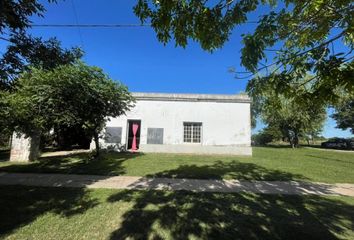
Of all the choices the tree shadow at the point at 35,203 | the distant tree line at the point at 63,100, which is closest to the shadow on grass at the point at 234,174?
the tree shadow at the point at 35,203

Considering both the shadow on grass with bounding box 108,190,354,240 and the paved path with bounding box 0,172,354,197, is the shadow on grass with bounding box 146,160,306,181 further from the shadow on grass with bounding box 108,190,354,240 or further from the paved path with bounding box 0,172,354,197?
the shadow on grass with bounding box 108,190,354,240

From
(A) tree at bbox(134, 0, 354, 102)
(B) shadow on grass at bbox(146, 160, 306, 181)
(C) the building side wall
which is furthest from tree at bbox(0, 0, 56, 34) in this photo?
(C) the building side wall

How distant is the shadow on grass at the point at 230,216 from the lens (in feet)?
13.6

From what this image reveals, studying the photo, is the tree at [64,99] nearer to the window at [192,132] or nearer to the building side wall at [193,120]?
the building side wall at [193,120]

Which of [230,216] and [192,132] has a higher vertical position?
[192,132]

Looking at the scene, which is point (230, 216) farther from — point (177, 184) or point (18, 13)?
point (18, 13)

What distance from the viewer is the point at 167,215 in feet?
16.0

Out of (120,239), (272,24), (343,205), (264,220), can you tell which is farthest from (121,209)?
(343,205)

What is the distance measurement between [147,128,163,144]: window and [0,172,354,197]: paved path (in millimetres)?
8112

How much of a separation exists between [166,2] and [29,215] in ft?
16.0

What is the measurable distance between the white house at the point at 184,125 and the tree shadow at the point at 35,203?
9.79 m

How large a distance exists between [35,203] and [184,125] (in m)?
12.1

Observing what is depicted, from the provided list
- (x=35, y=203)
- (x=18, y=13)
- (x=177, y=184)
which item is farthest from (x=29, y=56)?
(x=177, y=184)

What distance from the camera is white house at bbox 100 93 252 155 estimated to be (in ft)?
54.1
